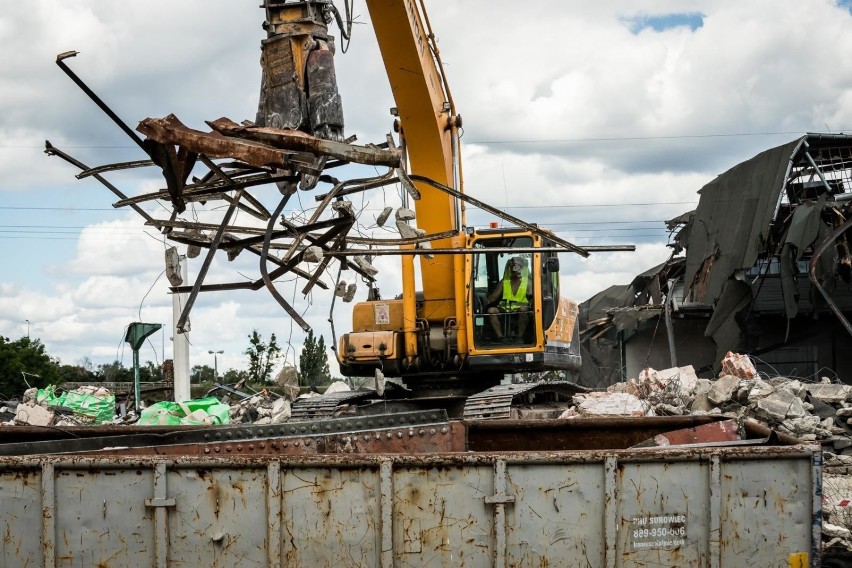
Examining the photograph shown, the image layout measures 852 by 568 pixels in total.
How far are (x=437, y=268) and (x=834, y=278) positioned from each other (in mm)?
11009

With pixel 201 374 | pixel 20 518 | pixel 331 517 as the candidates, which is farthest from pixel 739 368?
pixel 201 374

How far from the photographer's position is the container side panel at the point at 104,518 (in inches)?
222

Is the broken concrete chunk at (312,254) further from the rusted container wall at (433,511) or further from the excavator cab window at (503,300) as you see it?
the excavator cab window at (503,300)

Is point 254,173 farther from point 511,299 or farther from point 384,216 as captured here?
point 511,299

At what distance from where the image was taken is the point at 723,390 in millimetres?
14297

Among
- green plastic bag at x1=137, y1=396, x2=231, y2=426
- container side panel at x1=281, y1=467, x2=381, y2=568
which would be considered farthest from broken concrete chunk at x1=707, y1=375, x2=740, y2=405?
container side panel at x1=281, y1=467, x2=381, y2=568

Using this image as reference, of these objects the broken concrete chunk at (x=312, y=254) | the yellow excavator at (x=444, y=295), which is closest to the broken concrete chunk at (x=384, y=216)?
the broken concrete chunk at (x=312, y=254)

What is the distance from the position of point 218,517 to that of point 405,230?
3191 millimetres

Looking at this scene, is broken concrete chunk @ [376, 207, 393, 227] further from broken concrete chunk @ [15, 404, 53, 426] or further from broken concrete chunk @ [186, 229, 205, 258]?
broken concrete chunk @ [15, 404, 53, 426]

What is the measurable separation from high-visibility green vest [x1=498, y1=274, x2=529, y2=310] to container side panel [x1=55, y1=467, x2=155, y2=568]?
277 inches

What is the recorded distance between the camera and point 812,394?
14.4 metres

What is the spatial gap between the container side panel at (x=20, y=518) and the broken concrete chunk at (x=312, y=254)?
7.99 feet

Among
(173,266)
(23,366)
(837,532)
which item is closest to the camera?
(173,266)

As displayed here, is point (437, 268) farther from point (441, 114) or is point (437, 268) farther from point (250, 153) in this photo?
point (250, 153)
